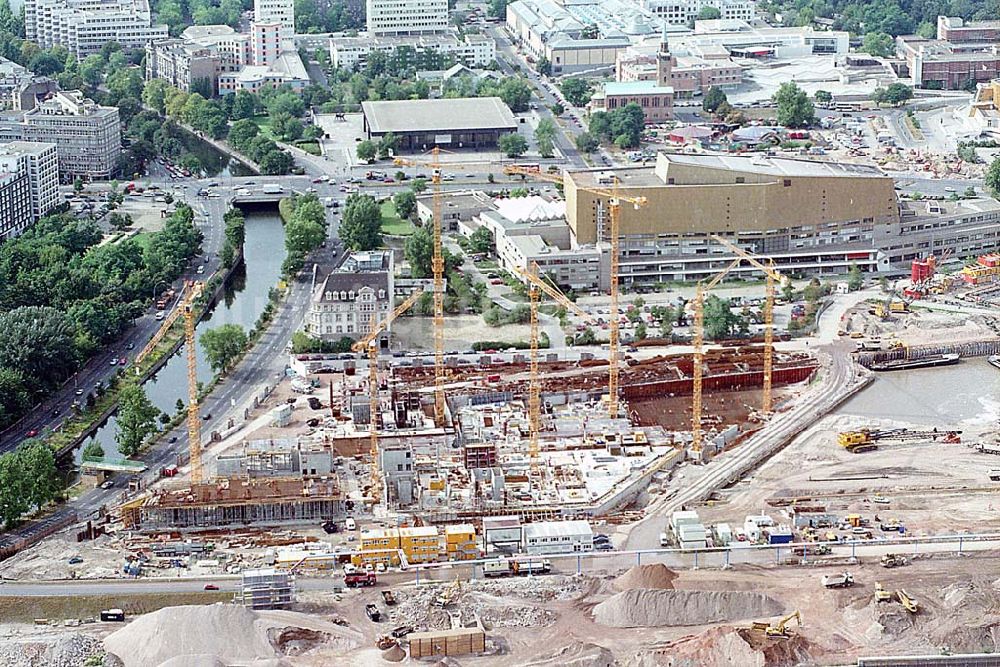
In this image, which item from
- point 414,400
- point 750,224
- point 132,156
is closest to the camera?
point 414,400

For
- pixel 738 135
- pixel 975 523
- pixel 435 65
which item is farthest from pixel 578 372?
pixel 435 65

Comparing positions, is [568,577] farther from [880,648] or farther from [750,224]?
[750,224]

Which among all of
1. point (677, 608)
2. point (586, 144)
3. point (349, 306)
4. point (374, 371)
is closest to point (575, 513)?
point (677, 608)

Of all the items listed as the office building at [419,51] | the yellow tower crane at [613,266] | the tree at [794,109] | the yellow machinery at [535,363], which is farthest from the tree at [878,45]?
the yellow machinery at [535,363]

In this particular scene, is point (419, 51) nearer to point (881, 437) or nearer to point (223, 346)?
point (223, 346)

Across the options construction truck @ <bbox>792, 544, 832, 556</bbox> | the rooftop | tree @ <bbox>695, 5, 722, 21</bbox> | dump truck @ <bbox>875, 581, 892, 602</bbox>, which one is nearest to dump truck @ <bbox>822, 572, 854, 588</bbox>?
dump truck @ <bbox>875, 581, 892, 602</bbox>

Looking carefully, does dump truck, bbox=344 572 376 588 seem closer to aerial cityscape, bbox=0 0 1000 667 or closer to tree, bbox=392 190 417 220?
aerial cityscape, bbox=0 0 1000 667

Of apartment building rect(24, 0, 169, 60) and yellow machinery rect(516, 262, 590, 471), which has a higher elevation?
apartment building rect(24, 0, 169, 60)
